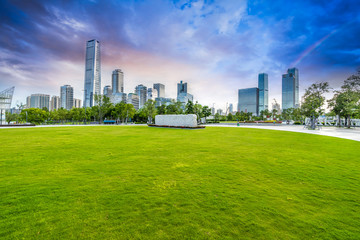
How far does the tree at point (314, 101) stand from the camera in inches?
1182

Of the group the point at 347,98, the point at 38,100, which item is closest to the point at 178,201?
the point at 347,98

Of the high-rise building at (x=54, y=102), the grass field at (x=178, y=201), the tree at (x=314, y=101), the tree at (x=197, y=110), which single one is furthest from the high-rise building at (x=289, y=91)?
the high-rise building at (x=54, y=102)

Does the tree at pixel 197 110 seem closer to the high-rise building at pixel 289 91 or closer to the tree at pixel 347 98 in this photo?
the tree at pixel 347 98

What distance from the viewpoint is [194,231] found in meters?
2.70

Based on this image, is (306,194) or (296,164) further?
(296,164)

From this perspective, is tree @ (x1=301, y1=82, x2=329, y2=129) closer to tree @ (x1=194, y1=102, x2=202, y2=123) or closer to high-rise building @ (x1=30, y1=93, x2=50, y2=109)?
tree @ (x1=194, y1=102, x2=202, y2=123)

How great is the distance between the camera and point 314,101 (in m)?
30.3

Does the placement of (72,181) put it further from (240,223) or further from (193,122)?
(193,122)

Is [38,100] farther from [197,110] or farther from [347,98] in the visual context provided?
[347,98]

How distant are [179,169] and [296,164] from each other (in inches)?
204

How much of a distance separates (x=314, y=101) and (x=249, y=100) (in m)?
164

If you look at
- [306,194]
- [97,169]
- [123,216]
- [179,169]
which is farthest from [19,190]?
[306,194]

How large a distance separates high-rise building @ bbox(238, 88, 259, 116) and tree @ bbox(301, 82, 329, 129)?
5922 inches

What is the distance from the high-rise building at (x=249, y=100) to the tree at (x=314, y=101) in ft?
493
